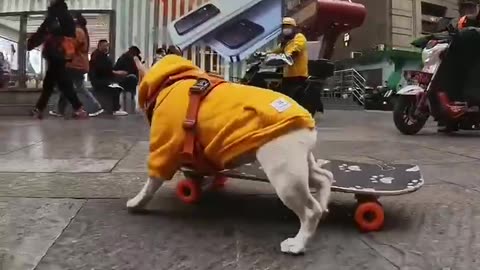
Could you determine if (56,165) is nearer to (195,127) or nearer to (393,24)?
(195,127)

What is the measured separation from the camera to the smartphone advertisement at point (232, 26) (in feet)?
41.9

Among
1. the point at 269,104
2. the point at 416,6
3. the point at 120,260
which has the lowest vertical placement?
the point at 120,260

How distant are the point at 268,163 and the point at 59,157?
3192 millimetres

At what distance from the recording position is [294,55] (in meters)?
9.23

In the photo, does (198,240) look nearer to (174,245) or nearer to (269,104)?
(174,245)

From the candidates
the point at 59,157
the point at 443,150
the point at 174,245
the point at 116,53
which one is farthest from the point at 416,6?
the point at 174,245

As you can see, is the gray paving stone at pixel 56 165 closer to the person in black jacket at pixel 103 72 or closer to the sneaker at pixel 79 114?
the sneaker at pixel 79 114

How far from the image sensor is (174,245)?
277 cm

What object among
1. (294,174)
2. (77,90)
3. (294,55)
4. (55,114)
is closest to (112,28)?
Answer: (77,90)

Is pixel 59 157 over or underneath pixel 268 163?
underneath

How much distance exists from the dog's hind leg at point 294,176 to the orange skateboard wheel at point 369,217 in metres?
0.36

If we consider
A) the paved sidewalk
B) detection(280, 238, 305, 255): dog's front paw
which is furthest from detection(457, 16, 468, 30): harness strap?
detection(280, 238, 305, 255): dog's front paw

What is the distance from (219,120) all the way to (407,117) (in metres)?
5.93

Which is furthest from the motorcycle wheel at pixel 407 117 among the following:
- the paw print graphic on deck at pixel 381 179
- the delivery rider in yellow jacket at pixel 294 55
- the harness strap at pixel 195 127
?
the harness strap at pixel 195 127
